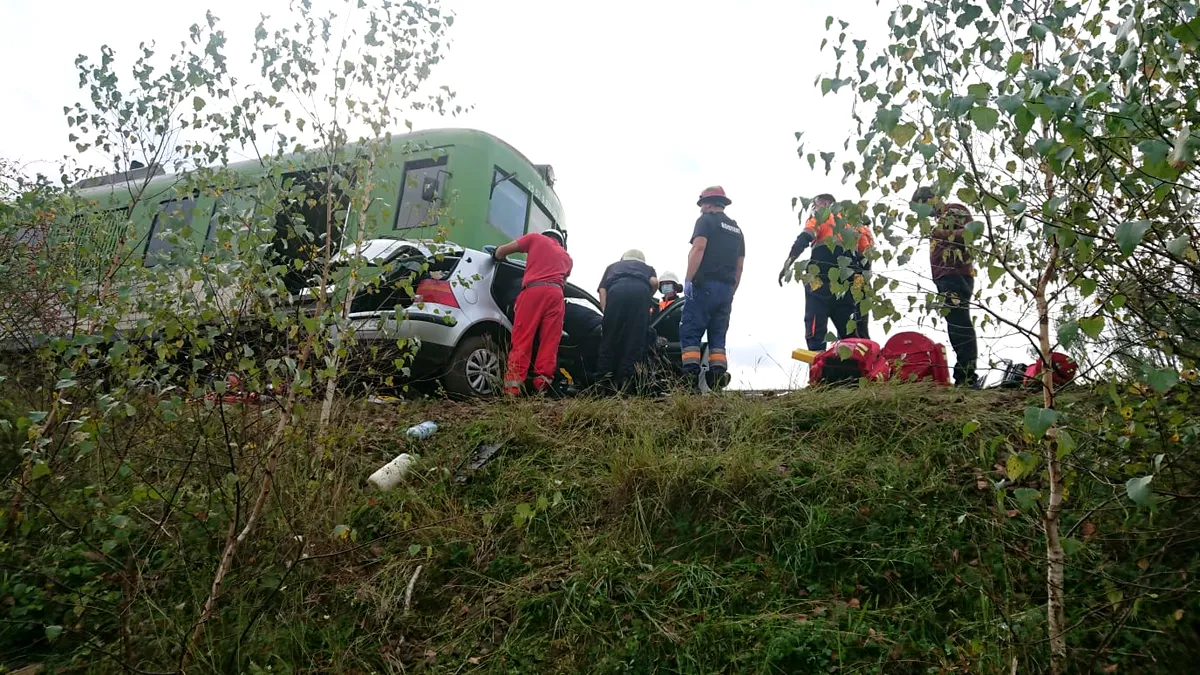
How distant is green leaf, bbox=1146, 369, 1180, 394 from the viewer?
4.99ft

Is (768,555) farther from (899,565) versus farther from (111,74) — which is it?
(111,74)

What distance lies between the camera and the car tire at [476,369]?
567 cm

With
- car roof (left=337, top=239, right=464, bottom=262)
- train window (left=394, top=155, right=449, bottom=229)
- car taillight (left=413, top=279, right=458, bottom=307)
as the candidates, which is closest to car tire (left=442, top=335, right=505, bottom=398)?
car taillight (left=413, top=279, right=458, bottom=307)

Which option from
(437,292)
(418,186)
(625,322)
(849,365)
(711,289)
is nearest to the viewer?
(849,365)

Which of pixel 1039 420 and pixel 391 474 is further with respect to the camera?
pixel 391 474

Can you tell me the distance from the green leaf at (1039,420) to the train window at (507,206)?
6.73 m

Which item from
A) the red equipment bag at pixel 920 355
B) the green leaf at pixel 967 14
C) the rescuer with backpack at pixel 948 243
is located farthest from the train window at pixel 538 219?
the green leaf at pixel 967 14

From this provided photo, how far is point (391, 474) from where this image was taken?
160 inches

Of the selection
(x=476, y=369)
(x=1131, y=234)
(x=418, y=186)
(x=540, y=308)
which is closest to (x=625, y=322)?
(x=540, y=308)

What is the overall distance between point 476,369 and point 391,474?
1.87 metres

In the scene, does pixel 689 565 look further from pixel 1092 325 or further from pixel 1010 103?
pixel 1010 103

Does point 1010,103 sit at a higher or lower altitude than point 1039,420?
higher

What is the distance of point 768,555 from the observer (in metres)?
3.17

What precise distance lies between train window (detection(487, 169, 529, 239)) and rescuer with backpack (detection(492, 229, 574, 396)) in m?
2.07
